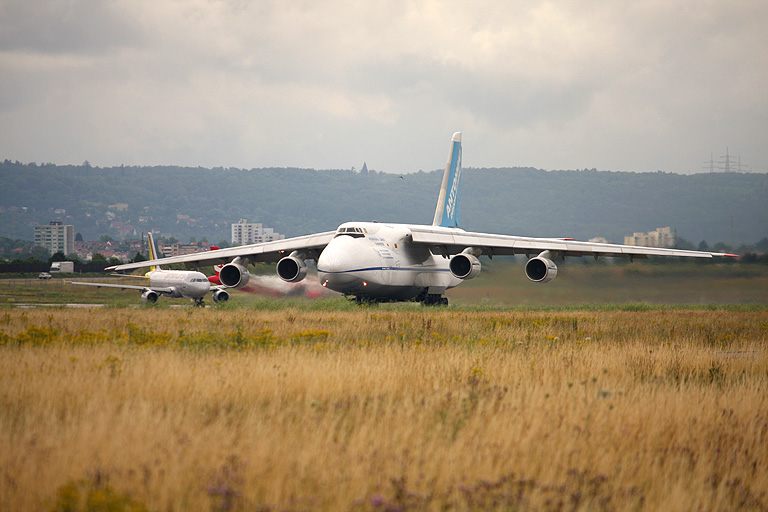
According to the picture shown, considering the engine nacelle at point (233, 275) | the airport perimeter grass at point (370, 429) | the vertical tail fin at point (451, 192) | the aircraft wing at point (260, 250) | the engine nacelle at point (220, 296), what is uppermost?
the vertical tail fin at point (451, 192)

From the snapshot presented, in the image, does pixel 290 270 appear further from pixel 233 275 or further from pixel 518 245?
pixel 518 245

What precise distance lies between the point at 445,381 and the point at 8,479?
17.0 feet

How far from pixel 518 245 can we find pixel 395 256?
471 centimetres

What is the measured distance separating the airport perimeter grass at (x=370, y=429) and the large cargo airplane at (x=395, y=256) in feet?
50.2

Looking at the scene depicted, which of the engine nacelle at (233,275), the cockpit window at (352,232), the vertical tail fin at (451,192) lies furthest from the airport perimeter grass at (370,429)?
the vertical tail fin at (451,192)

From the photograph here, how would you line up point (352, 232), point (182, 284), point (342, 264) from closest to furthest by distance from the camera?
1. point (342, 264)
2. point (352, 232)
3. point (182, 284)

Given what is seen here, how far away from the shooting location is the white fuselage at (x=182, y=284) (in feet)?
140

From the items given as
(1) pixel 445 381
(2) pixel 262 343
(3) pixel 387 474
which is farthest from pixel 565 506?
(2) pixel 262 343

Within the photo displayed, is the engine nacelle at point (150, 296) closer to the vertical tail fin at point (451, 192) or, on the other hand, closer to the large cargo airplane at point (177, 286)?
the large cargo airplane at point (177, 286)

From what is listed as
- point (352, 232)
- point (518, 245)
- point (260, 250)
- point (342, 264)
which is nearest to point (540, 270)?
point (518, 245)

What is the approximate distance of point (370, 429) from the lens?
632cm

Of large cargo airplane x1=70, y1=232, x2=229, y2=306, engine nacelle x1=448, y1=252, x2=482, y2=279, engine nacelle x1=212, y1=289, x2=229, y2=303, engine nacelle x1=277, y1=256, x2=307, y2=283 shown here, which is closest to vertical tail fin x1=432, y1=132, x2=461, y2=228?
engine nacelle x1=448, y1=252, x2=482, y2=279

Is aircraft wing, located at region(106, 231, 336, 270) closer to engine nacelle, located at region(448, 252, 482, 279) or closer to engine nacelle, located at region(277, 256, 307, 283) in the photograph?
engine nacelle, located at region(277, 256, 307, 283)

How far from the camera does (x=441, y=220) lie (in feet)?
120
